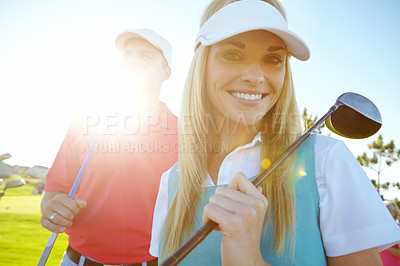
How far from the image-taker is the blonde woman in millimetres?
1062

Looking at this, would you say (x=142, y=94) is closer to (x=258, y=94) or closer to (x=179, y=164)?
(x=179, y=164)

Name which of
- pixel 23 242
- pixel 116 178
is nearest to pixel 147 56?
pixel 116 178

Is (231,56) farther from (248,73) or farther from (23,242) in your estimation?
(23,242)

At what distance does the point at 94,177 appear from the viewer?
273 centimetres

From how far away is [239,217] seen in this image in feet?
3.14

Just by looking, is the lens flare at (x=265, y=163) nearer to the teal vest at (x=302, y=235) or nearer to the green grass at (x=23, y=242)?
the teal vest at (x=302, y=235)

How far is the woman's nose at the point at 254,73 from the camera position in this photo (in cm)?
150

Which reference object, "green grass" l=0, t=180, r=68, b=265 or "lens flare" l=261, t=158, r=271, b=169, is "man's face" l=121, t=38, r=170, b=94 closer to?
"lens flare" l=261, t=158, r=271, b=169

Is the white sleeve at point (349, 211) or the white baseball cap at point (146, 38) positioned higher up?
the white baseball cap at point (146, 38)

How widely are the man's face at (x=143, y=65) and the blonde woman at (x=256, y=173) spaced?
1308 millimetres

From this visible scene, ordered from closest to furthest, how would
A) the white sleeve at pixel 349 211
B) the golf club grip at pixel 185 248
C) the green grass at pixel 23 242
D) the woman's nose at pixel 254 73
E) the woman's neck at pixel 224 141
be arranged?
the golf club grip at pixel 185 248 < the white sleeve at pixel 349 211 < the woman's nose at pixel 254 73 < the woman's neck at pixel 224 141 < the green grass at pixel 23 242

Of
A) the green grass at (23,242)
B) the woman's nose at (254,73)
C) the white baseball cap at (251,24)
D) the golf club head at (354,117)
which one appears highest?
the white baseball cap at (251,24)

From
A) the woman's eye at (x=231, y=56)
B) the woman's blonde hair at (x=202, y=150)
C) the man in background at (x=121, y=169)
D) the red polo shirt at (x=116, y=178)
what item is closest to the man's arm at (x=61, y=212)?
the man in background at (x=121, y=169)

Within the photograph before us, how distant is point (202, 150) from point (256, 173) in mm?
464
